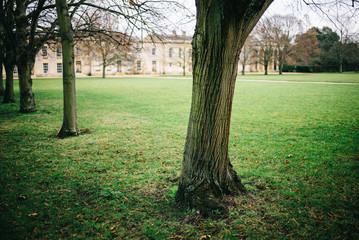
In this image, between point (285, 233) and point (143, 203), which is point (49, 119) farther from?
point (285, 233)

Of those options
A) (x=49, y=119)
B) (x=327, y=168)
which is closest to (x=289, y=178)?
(x=327, y=168)

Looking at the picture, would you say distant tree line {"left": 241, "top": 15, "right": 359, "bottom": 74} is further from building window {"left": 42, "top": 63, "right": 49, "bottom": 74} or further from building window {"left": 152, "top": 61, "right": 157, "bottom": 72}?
building window {"left": 42, "top": 63, "right": 49, "bottom": 74}

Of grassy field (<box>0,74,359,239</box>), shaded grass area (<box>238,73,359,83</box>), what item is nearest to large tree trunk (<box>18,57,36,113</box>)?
grassy field (<box>0,74,359,239</box>)

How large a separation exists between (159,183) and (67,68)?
469 centimetres

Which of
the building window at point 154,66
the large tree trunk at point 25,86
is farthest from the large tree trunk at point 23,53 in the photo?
the building window at point 154,66

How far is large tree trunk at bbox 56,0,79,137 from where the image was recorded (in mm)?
6297

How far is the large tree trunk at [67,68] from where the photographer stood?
6.30 m

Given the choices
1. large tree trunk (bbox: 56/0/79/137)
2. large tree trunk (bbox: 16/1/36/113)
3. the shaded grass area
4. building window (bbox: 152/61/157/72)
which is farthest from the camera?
building window (bbox: 152/61/157/72)

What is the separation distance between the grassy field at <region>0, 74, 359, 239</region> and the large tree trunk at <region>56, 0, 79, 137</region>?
0.55m

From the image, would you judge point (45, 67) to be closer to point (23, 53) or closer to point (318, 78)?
point (23, 53)

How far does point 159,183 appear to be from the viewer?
407 cm

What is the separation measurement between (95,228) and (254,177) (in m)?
2.91

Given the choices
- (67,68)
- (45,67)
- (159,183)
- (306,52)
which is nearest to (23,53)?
(67,68)

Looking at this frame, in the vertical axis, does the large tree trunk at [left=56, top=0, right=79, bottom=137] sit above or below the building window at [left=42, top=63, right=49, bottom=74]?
below
